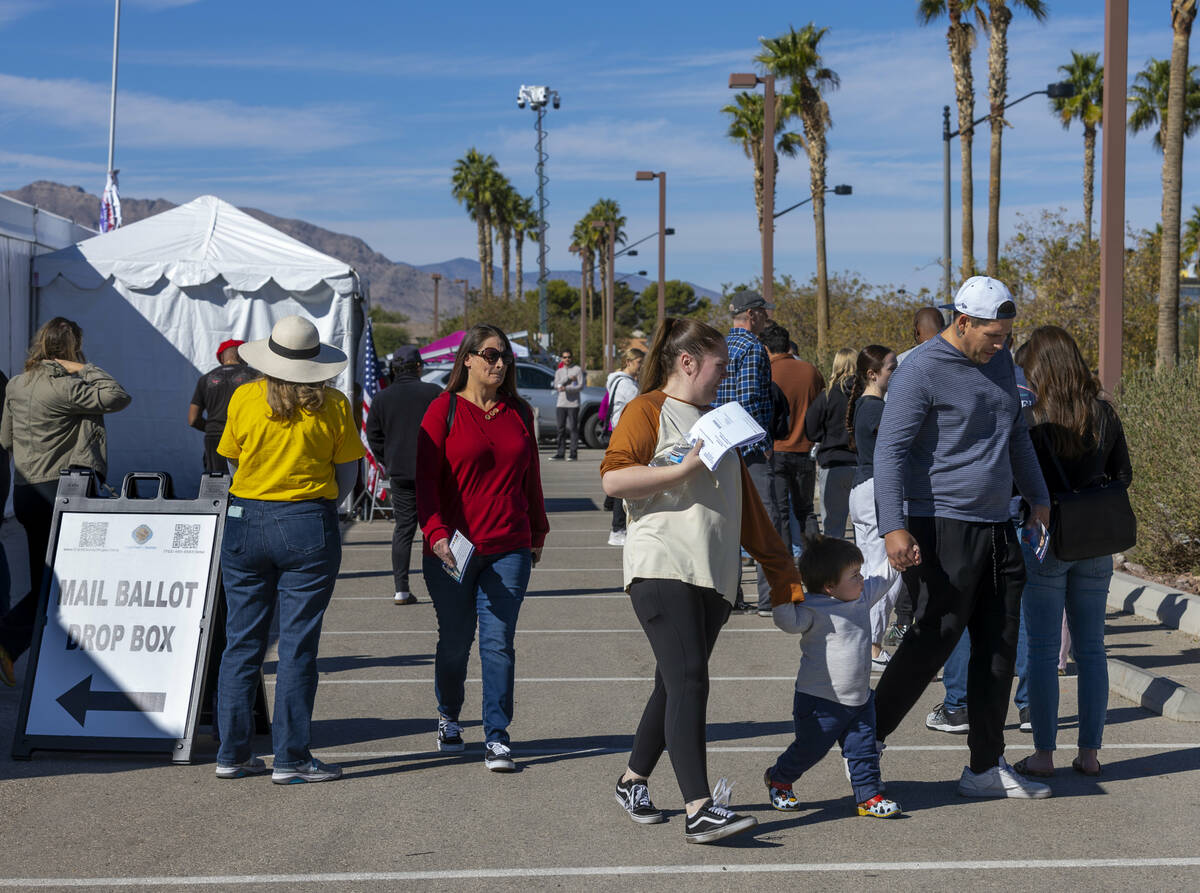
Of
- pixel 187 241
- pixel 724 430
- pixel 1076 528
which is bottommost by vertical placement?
pixel 1076 528

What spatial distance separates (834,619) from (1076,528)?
1135 millimetres

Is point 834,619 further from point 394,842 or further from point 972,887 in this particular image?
point 394,842

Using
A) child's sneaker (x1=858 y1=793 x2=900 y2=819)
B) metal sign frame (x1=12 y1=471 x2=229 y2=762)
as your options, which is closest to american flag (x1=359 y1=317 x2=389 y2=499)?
metal sign frame (x1=12 y1=471 x2=229 y2=762)

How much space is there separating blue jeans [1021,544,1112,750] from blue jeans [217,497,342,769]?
2.85 meters

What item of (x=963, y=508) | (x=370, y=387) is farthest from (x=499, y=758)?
(x=370, y=387)

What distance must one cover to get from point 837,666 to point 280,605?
86.9 inches

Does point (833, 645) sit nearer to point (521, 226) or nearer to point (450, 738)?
point (450, 738)

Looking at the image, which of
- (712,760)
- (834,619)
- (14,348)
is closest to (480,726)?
(712,760)

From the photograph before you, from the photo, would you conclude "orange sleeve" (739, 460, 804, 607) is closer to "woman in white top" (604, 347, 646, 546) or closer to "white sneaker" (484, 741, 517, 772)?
"white sneaker" (484, 741, 517, 772)

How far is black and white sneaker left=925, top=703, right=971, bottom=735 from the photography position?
259 inches

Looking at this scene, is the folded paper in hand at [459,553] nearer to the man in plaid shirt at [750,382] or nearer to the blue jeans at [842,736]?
the blue jeans at [842,736]

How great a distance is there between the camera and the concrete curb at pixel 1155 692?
266 inches

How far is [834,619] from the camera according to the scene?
17.0ft

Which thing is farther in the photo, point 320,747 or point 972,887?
point 320,747
